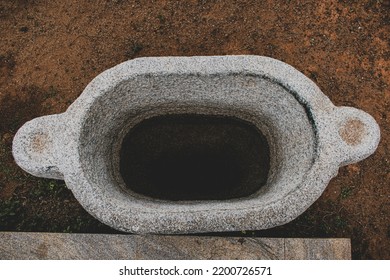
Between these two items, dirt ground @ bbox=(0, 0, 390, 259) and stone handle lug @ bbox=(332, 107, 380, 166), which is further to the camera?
dirt ground @ bbox=(0, 0, 390, 259)

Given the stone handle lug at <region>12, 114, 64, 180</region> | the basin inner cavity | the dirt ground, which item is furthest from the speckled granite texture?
the dirt ground

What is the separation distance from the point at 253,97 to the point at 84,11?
148 centimetres

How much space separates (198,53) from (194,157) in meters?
0.71

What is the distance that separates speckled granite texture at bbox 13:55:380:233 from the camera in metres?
1.95

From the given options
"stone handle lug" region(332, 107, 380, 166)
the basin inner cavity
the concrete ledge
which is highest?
the basin inner cavity

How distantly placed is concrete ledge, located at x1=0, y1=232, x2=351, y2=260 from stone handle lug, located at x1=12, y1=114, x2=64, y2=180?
28.5 inches

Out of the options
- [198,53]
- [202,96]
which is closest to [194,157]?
[202,96]

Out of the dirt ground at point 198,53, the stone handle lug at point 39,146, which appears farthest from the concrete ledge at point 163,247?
the stone handle lug at point 39,146

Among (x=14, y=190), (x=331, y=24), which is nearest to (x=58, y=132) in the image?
(x=14, y=190)

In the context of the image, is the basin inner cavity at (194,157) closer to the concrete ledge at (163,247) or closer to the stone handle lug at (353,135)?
the concrete ledge at (163,247)

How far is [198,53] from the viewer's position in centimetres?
300

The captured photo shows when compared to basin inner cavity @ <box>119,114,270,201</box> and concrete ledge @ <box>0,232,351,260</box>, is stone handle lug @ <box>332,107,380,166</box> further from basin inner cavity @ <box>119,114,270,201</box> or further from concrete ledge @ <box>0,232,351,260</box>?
concrete ledge @ <box>0,232,351,260</box>

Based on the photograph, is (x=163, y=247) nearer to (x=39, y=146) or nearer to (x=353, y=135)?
(x=39, y=146)

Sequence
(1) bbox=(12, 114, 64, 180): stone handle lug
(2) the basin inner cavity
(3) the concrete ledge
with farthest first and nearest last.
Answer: (2) the basin inner cavity
(3) the concrete ledge
(1) bbox=(12, 114, 64, 180): stone handle lug
